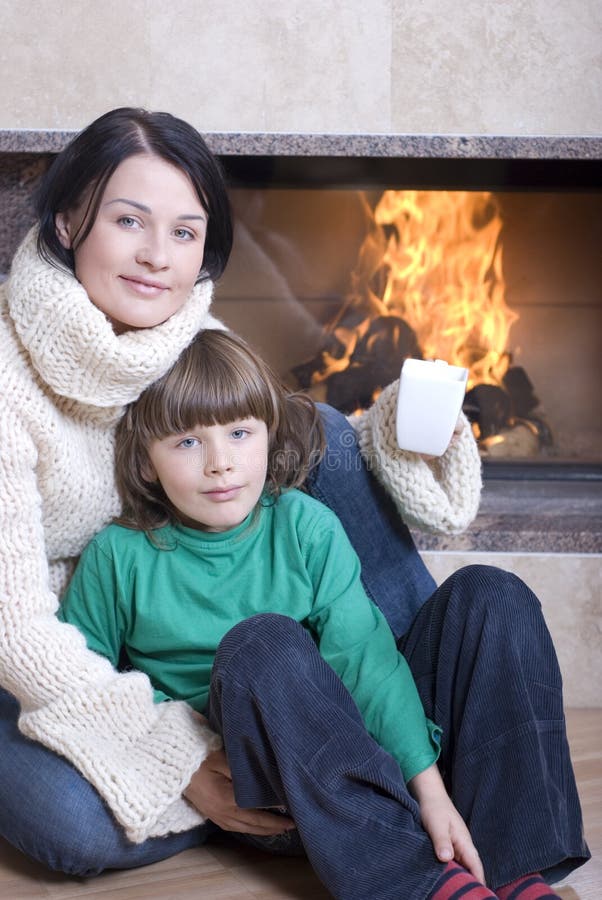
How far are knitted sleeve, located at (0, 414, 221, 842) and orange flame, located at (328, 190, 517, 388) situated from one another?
1.05 m

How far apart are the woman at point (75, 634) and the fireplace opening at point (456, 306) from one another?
2.64 ft

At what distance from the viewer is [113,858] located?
1068 mm

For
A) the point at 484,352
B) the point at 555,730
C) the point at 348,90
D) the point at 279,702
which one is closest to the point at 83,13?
the point at 348,90

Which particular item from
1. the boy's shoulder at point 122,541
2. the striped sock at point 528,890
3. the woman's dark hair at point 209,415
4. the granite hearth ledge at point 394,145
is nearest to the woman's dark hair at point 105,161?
the woman's dark hair at point 209,415

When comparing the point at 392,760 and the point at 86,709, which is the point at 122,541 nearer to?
the point at 86,709

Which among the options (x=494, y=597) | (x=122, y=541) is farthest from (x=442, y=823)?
(x=122, y=541)

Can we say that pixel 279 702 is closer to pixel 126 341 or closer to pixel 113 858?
pixel 113 858

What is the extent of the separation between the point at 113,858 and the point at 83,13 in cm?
121

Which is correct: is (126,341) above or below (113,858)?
above

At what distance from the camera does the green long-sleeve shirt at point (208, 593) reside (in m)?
1.13

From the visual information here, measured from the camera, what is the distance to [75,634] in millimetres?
1062

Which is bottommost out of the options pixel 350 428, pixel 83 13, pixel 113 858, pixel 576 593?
pixel 113 858

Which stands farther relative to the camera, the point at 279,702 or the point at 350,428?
the point at 350,428

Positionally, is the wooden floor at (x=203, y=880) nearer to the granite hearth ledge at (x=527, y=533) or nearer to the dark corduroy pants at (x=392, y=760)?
the dark corduroy pants at (x=392, y=760)
